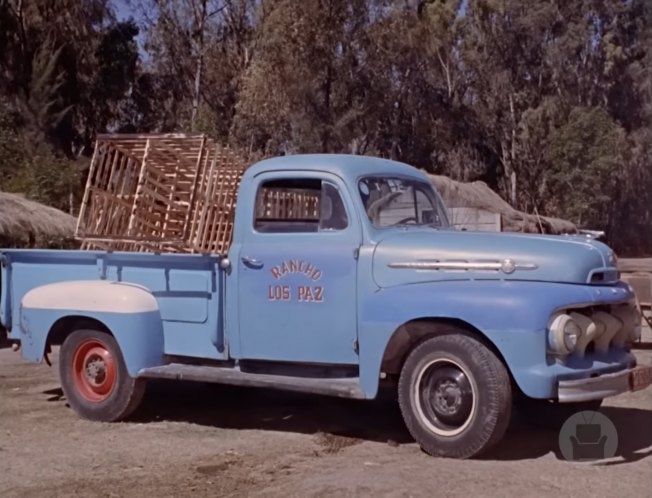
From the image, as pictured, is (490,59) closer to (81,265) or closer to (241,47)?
(241,47)

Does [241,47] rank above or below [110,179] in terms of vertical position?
above

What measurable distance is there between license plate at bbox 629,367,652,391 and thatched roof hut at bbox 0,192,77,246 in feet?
32.4

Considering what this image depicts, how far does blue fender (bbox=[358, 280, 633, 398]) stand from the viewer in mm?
5996

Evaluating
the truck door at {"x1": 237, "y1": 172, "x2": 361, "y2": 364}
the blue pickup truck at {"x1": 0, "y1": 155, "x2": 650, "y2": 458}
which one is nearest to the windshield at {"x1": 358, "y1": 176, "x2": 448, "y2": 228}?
the blue pickup truck at {"x1": 0, "y1": 155, "x2": 650, "y2": 458}

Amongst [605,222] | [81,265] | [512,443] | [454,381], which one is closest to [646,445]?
[512,443]

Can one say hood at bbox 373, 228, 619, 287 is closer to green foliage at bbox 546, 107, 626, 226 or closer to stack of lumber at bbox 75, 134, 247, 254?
stack of lumber at bbox 75, 134, 247, 254

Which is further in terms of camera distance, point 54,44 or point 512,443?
point 54,44

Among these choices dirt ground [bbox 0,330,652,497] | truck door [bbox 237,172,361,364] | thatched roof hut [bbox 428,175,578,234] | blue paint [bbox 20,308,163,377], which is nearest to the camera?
dirt ground [bbox 0,330,652,497]

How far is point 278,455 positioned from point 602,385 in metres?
2.30

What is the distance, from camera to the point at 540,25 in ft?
127

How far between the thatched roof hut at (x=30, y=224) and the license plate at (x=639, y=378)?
32.4 ft

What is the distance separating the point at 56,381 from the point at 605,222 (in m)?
35.8
